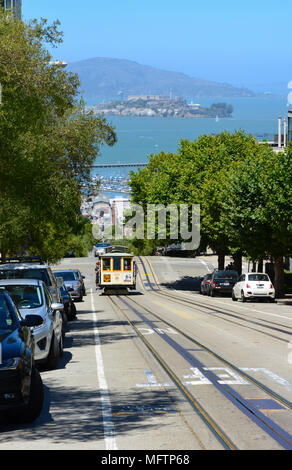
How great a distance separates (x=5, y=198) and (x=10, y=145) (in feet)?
6.14

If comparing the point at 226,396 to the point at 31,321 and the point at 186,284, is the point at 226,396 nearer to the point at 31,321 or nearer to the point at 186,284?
the point at 31,321

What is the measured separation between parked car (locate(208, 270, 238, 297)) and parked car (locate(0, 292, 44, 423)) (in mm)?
35589

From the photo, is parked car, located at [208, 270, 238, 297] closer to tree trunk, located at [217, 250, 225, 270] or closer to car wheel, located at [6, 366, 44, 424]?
tree trunk, located at [217, 250, 225, 270]

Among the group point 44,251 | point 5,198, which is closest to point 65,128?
point 5,198

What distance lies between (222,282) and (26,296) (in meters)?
31.6

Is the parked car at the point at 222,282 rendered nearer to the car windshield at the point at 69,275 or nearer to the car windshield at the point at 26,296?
the car windshield at the point at 69,275

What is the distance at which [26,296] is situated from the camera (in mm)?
15281

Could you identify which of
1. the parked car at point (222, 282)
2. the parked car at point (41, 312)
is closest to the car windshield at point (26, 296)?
the parked car at point (41, 312)

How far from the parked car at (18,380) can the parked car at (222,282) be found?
117ft

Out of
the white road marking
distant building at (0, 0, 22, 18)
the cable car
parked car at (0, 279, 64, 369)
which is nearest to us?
the white road marking

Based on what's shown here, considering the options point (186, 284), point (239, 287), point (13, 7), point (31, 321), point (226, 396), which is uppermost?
point (13, 7)

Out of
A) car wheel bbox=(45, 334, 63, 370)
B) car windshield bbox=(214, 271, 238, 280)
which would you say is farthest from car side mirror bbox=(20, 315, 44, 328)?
car windshield bbox=(214, 271, 238, 280)

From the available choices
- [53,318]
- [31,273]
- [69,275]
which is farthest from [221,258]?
[53,318]

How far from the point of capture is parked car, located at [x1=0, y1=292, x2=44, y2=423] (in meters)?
9.40
